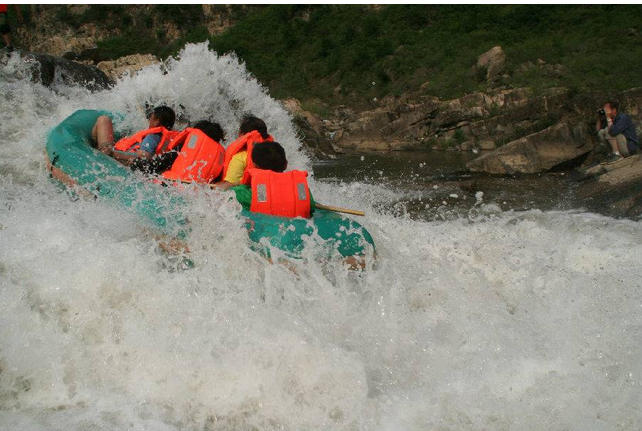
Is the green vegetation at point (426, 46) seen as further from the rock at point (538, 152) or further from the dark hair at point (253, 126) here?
the dark hair at point (253, 126)

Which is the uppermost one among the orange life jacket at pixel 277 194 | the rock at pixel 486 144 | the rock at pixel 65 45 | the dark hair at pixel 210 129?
the dark hair at pixel 210 129

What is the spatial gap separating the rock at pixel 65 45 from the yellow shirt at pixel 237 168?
3796 centimetres

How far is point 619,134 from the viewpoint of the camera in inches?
373

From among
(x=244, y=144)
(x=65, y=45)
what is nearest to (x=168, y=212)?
(x=244, y=144)

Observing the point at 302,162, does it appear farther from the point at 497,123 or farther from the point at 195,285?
the point at 497,123

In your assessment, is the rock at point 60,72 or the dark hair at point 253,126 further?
the rock at point 60,72

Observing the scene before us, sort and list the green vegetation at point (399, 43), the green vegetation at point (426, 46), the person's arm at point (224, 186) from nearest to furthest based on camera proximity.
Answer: the person's arm at point (224, 186) < the green vegetation at point (426, 46) < the green vegetation at point (399, 43)

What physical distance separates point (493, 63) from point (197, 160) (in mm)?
19113

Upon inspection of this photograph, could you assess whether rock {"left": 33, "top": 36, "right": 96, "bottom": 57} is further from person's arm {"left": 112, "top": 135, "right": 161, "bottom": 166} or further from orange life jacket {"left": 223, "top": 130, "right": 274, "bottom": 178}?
orange life jacket {"left": 223, "top": 130, "right": 274, "bottom": 178}

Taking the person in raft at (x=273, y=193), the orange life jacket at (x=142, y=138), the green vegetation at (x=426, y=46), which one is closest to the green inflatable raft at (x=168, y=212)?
the person in raft at (x=273, y=193)

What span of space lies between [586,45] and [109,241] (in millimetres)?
22395

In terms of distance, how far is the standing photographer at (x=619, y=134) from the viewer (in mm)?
9398

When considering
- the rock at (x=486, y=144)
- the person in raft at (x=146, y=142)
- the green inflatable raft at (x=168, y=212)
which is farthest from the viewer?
the rock at (x=486, y=144)

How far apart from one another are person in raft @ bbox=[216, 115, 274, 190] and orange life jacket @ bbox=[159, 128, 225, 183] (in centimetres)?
9
